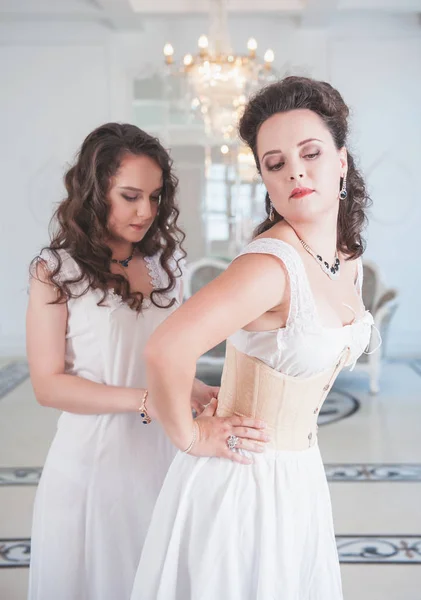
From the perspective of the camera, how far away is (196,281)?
5160 millimetres

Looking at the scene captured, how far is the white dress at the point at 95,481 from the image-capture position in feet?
5.21

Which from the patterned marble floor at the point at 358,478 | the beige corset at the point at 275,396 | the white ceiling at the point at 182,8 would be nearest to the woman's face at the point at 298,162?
the beige corset at the point at 275,396

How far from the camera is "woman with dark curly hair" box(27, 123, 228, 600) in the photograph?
153cm

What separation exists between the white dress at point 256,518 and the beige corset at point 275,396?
14mm

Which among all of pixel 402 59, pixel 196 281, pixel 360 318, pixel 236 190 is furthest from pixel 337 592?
pixel 402 59

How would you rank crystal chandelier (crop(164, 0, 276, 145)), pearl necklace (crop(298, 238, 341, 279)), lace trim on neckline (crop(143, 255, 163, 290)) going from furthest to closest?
crystal chandelier (crop(164, 0, 276, 145)) < lace trim on neckline (crop(143, 255, 163, 290)) < pearl necklace (crop(298, 238, 341, 279))

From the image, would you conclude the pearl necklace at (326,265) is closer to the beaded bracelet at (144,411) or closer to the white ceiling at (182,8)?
the beaded bracelet at (144,411)

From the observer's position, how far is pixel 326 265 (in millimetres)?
1318

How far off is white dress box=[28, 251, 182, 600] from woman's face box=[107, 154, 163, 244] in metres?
0.16

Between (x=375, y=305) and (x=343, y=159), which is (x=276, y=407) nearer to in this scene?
(x=343, y=159)

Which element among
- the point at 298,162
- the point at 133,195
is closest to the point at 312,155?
the point at 298,162

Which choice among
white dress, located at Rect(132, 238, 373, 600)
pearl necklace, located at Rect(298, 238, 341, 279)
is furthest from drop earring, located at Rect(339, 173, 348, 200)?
white dress, located at Rect(132, 238, 373, 600)

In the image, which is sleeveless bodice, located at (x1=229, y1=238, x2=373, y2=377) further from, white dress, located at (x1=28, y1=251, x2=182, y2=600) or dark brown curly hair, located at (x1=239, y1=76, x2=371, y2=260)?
white dress, located at (x1=28, y1=251, x2=182, y2=600)

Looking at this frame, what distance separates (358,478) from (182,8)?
4.92m
